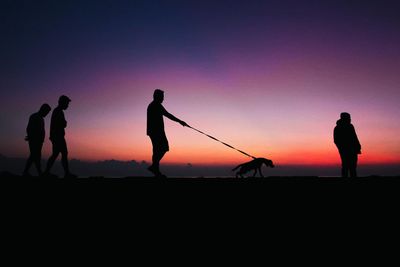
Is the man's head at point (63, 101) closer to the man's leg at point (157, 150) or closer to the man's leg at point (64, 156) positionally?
the man's leg at point (64, 156)

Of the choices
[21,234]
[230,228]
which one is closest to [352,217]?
[230,228]

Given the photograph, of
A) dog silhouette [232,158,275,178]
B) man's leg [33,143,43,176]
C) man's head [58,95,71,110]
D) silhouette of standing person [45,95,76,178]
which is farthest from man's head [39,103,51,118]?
dog silhouette [232,158,275,178]

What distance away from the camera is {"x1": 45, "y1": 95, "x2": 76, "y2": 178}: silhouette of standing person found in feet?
28.5

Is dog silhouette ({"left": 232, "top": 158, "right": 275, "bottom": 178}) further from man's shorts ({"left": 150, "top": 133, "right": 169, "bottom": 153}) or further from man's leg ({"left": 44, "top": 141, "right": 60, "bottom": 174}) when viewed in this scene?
man's leg ({"left": 44, "top": 141, "right": 60, "bottom": 174})

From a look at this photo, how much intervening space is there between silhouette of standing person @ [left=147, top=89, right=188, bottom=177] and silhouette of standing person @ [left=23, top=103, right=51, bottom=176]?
345cm

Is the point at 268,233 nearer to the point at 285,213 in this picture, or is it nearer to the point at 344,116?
the point at 285,213

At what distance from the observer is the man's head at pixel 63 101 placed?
346 inches

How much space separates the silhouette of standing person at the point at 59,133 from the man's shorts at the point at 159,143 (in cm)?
261

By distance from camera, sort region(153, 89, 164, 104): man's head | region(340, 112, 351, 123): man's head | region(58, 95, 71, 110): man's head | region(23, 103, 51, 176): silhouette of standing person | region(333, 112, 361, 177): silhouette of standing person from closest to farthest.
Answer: region(153, 89, 164, 104): man's head → region(58, 95, 71, 110): man's head → region(23, 103, 51, 176): silhouette of standing person → region(333, 112, 361, 177): silhouette of standing person → region(340, 112, 351, 123): man's head

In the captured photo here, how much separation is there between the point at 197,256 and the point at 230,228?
2.68ft

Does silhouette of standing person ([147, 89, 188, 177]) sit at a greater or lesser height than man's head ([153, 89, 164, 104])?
lesser

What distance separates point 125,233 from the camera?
3912 millimetres

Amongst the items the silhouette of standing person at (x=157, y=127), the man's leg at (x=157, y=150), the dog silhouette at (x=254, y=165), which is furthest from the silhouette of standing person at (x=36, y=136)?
the dog silhouette at (x=254, y=165)

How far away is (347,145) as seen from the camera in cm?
950
